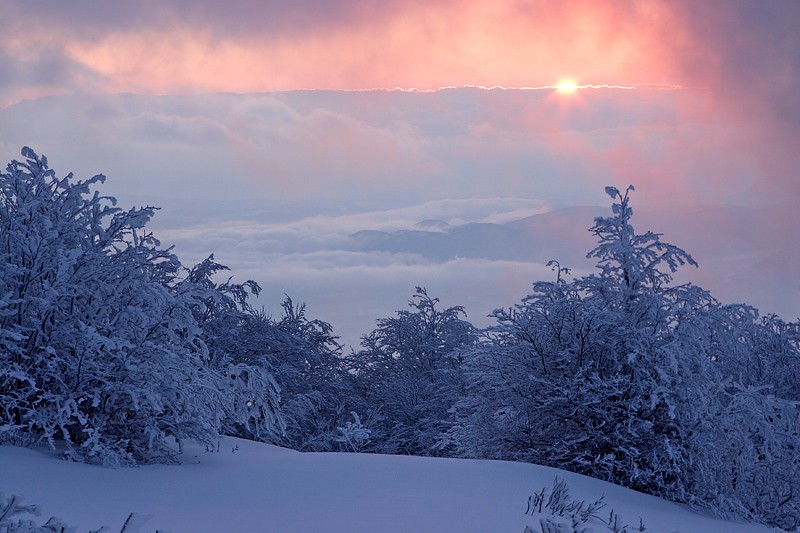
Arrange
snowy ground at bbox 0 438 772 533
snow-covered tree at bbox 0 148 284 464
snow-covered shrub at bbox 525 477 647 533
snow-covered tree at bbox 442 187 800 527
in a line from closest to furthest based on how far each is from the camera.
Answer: snowy ground at bbox 0 438 772 533, snow-covered shrub at bbox 525 477 647 533, snow-covered tree at bbox 0 148 284 464, snow-covered tree at bbox 442 187 800 527

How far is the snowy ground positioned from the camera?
6.89 meters

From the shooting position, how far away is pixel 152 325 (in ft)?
33.8

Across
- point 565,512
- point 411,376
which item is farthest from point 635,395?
point 411,376

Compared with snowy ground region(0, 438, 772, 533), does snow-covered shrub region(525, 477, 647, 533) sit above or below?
above

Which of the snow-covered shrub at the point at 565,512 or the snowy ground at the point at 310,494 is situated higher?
the snow-covered shrub at the point at 565,512

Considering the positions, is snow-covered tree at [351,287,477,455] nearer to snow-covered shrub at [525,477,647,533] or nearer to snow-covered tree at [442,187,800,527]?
snow-covered tree at [442,187,800,527]

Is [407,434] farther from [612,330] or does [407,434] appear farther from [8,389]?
[8,389]

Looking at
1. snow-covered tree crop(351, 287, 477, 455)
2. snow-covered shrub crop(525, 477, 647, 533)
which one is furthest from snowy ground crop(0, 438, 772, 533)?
snow-covered tree crop(351, 287, 477, 455)

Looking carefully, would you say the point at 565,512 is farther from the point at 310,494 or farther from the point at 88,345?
the point at 88,345

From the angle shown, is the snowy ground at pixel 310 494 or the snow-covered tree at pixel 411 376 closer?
the snowy ground at pixel 310 494

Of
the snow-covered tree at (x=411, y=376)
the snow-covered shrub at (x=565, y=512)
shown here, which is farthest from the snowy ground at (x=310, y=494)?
the snow-covered tree at (x=411, y=376)

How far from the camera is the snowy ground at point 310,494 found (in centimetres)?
689

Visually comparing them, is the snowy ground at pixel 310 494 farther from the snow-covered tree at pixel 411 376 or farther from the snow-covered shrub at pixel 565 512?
the snow-covered tree at pixel 411 376

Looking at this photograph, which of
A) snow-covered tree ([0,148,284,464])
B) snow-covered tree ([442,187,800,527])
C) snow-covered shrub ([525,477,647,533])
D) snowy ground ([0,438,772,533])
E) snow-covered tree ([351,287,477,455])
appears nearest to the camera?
snowy ground ([0,438,772,533])
